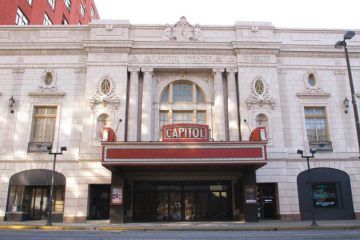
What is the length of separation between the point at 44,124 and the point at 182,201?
1216 centimetres

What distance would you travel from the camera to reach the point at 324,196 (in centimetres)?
2458

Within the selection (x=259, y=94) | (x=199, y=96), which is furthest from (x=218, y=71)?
(x=259, y=94)

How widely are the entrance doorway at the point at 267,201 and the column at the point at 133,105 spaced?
10.2m

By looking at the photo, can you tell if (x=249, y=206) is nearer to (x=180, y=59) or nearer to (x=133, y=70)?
(x=180, y=59)

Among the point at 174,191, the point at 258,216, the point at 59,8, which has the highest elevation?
the point at 59,8

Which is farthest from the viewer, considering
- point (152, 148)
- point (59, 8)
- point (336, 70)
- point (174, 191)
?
point (59, 8)

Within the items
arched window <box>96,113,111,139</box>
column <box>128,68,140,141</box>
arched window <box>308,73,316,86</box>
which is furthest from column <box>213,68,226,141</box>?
arched window <box>96,113,111,139</box>

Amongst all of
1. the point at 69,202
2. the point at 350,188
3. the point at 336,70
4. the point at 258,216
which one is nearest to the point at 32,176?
the point at 69,202

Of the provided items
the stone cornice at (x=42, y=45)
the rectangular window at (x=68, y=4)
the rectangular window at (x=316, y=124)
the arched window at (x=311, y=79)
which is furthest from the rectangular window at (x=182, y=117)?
the rectangular window at (x=68, y=4)

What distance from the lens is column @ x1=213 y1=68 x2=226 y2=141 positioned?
81.2 ft

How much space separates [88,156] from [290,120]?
15.6m

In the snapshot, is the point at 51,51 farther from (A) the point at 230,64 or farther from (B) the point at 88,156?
(A) the point at 230,64

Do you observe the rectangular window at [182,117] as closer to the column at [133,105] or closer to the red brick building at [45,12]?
the column at [133,105]

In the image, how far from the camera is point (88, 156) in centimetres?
2373
